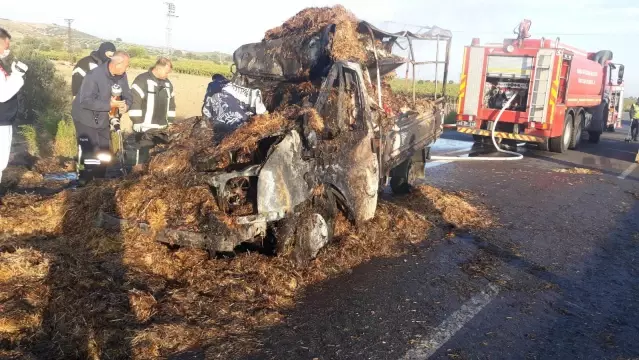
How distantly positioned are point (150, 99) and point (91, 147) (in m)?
1.10

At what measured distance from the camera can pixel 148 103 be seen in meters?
7.21

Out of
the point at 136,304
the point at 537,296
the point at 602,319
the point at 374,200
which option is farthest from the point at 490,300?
the point at 136,304

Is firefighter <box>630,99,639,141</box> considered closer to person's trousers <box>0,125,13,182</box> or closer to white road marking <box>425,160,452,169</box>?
white road marking <box>425,160,452,169</box>

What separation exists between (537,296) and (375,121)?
2539 mm

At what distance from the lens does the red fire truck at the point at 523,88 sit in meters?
12.3

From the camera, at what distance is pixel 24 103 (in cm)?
1294

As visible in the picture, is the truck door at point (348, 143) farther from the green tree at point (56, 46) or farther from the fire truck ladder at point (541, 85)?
the green tree at point (56, 46)

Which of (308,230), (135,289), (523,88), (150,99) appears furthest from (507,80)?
(135,289)

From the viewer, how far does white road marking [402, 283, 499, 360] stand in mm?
3529

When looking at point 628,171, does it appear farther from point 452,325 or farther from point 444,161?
point 452,325

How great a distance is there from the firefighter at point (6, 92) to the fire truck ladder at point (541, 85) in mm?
10996

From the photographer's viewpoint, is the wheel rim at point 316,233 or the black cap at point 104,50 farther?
the black cap at point 104,50

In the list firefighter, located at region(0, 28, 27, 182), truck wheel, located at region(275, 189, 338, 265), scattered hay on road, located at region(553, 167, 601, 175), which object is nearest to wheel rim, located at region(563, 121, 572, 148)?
scattered hay on road, located at region(553, 167, 601, 175)

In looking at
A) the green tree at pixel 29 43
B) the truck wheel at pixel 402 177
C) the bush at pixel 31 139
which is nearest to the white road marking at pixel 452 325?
the truck wheel at pixel 402 177
